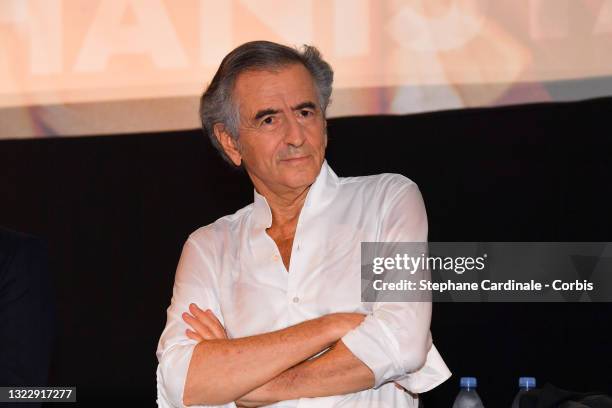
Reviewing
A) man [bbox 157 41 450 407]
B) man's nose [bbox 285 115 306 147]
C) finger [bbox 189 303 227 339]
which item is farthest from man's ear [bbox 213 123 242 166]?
finger [bbox 189 303 227 339]

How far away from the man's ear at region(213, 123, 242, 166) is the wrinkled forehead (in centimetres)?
14

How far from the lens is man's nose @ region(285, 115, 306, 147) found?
10.1 ft

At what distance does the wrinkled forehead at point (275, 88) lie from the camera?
3127 millimetres

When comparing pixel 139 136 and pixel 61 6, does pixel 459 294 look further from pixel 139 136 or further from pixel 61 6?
pixel 61 6

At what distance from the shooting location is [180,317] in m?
3.10

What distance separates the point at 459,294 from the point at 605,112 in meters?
1.01

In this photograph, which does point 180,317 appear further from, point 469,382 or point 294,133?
point 469,382

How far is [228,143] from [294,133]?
331 millimetres

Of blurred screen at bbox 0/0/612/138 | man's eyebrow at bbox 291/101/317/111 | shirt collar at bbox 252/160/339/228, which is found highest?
blurred screen at bbox 0/0/612/138

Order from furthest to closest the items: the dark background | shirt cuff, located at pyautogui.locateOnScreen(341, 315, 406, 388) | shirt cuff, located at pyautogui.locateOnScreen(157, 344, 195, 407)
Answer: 1. the dark background
2. shirt cuff, located at pyautogui.locateOnScreen(157, 344, 195, 407)
3. shirt cuff, located at pyautogui.locateOnScreen(341, 315, 406, 388)

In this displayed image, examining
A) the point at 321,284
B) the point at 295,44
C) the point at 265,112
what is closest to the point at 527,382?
the point at 321,284

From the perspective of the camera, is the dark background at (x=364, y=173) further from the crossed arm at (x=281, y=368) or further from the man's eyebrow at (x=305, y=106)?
the crossed arm at (x=281, y=368)

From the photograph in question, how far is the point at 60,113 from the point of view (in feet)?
16.9

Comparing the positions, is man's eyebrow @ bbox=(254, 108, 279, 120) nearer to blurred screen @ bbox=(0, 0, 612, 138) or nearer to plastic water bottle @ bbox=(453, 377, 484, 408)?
plastic water bottle @ bbox=(453, 377, 484, 408)
